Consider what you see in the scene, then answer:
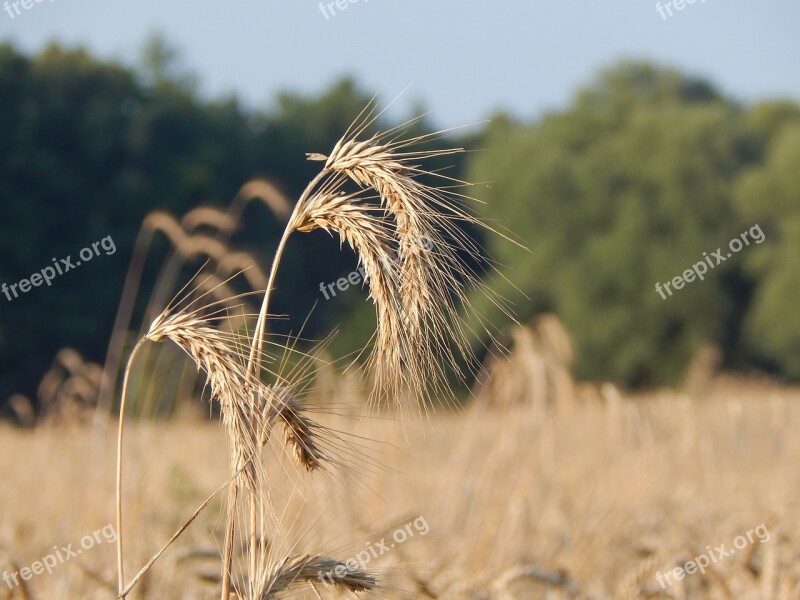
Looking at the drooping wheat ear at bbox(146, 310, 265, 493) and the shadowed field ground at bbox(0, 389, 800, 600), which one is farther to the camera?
the shadowed field ground at bbox(0, 389, 800, 600)

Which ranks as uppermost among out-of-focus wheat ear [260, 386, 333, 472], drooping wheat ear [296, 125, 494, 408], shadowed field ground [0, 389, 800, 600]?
drooping wheat ear [296, 125, 494, 408]

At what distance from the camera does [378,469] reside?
517cm

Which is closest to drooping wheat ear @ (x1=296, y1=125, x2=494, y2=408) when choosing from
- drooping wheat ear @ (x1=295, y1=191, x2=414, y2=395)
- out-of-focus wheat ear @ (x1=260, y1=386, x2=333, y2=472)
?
drooping wheat ear @ (x1=295, y1=191, x2=414, y2=395)

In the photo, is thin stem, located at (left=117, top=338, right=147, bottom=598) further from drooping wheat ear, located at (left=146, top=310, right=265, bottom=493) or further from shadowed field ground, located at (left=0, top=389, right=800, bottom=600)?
shadowed field ground, located at (left=0, top=389, right=800, bottom=600)

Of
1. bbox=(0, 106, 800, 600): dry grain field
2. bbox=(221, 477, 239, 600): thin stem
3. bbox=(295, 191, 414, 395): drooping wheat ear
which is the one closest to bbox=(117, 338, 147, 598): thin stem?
bbox=(0, 106, 800, 600): dry grain field

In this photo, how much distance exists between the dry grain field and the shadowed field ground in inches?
0.7

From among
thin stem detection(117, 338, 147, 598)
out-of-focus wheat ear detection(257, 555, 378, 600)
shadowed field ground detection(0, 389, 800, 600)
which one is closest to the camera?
thin stem detection(117, 338, 147, 598)

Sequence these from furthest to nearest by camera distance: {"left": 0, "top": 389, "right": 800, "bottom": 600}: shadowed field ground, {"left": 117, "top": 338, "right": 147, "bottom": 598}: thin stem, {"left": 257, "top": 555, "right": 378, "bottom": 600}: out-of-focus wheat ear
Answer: {"left": 0, "top": 389, "right": 800, "bottom": 600}: shadowed field ground < {"left": 257, "top": 555, "right": 378, "bottom": 600}: out-of-focus wheat ear < {"left": 117, "top": 338, "right": 147, "bottom": 598}: thin stem

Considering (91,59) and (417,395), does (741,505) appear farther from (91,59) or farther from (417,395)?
(91,59)

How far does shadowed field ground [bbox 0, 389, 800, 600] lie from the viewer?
2.75m

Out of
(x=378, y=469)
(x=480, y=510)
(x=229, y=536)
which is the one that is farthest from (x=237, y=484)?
(x=378, y=469)

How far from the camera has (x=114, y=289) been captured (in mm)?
22828

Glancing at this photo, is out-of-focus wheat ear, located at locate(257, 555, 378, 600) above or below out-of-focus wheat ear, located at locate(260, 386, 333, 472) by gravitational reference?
below

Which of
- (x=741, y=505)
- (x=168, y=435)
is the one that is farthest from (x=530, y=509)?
(x=168, y=435)
